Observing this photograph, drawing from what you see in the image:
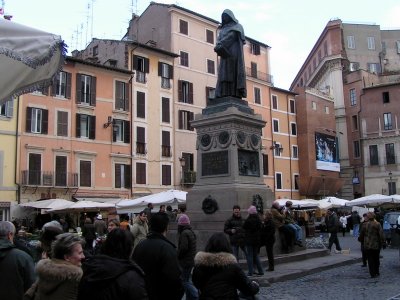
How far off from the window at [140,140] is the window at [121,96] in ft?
6.35

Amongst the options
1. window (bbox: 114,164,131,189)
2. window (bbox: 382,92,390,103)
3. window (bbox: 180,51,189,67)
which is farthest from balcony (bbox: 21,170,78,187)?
window (bbox: 382,92,390,103)

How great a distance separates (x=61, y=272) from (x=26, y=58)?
1.55m

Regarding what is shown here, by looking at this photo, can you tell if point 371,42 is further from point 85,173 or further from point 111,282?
point 111,282

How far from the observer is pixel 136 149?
38594 mm

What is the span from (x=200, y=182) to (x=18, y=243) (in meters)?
8.68

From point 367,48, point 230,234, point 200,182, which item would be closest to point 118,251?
point 230,234

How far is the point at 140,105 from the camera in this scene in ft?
129

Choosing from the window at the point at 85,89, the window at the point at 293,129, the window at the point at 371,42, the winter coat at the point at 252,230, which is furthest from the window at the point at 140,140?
the window at the point at 371,42

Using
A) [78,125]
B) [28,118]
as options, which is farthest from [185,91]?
[28,118]

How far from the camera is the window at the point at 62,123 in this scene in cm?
3459

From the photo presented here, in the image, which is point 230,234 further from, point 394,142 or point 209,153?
point 394,142

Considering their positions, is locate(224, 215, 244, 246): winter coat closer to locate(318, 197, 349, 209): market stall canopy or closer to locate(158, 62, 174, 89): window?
locate(318, 197, 349, 209): market stall canopy

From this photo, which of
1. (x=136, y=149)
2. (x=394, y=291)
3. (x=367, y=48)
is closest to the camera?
(x=394, y=291)

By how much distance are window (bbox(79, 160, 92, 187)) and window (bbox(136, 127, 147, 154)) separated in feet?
14.0
